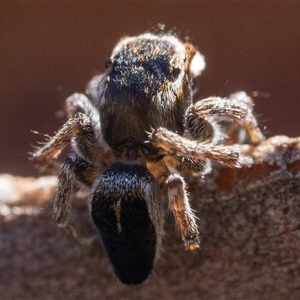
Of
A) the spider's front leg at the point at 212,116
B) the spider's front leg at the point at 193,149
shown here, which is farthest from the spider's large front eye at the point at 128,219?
the spider's front leg at the point at 212,116

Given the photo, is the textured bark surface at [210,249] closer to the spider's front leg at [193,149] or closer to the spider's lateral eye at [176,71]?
the spider's front leg at [193,149]

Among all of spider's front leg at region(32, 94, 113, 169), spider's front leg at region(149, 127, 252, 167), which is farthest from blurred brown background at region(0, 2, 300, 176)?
spider's front leg at region(149, 127, 252, 167)

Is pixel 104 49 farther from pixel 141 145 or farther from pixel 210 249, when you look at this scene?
pixel 210 249

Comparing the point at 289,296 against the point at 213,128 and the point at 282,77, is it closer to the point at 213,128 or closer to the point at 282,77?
the point at 213,128

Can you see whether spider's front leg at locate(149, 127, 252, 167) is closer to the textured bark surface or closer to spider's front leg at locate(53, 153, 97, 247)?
the textured bark surface

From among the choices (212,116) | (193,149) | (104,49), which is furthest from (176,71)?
(104,49)

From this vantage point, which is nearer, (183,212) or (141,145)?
(183,212)

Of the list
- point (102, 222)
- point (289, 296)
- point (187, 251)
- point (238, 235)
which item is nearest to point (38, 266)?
point (102, 222)
